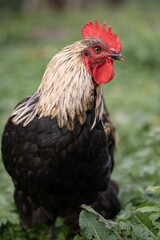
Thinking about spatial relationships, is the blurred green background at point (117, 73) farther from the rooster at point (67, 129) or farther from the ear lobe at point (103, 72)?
the ear lobe at point (103, 72)

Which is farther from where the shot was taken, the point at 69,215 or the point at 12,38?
the point at 12,38

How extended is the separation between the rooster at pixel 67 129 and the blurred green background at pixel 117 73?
97cm

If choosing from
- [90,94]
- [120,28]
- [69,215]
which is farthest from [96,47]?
[120,28]

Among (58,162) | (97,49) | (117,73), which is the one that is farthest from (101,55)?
(117,73)

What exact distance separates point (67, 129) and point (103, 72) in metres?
0.59

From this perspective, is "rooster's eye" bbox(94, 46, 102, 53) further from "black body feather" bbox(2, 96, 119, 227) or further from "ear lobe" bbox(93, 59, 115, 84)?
"black body feather" bbox(2, 96, 119, 227)

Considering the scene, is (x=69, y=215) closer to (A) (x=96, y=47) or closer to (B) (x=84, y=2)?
(A) (x=96, y=47)

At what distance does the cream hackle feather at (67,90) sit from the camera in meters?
2.69

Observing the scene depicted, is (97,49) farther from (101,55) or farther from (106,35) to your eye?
(106,35)

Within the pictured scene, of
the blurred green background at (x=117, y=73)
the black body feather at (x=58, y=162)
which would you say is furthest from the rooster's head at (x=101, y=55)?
the blurred green background at (x=117, y=73)

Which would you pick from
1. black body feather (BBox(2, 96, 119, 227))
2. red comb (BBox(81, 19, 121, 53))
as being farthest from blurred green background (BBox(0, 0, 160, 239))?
red comb (BBox(81, 19, 121, 53))

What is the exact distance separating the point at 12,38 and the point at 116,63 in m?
5.11

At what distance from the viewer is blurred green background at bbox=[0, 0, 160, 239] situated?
210 inches

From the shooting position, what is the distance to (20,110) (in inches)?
117
